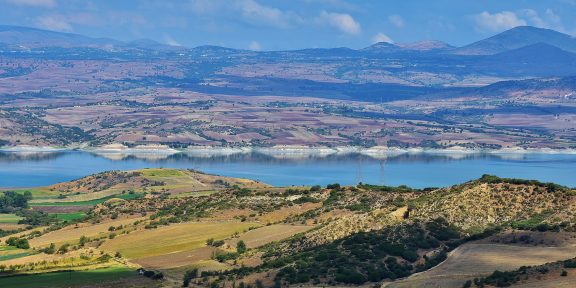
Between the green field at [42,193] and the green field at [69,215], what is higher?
the green field at [69,215]

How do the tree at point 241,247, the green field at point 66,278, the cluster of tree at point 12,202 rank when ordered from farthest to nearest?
the cluster of tree at point 12,202
the tree at point 241,247
the green field at point 66,278

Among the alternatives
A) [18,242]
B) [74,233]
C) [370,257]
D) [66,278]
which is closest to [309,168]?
[74,233]

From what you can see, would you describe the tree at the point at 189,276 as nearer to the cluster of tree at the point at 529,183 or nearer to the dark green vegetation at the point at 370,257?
the dark green vegetation at the point at 370,257

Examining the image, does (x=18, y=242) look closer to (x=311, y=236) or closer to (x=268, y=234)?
(x=268, y=234)

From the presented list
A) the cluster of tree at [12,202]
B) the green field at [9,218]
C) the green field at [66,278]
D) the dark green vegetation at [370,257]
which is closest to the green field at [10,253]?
the green field at [66,278]

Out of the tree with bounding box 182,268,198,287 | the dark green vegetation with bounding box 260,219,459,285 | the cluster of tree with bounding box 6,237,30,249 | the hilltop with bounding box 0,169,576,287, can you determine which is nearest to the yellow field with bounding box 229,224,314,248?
the hilltop with bounding box 0,169,576,287
